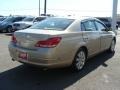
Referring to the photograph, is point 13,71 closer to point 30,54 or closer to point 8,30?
point 30,54

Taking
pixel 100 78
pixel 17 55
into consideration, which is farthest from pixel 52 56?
pixel 100 78

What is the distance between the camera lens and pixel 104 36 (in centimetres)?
880

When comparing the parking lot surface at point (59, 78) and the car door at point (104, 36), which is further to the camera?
the car door at point (104, 36)

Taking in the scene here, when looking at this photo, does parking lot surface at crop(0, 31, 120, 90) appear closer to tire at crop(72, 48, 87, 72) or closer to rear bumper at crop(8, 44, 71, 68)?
tire at crop(72, 48, 87, 72)

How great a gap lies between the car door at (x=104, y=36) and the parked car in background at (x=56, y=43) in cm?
65

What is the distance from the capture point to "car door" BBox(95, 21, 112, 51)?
8536 mm

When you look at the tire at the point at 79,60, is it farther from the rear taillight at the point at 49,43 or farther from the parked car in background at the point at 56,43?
the rear taillight at the point at 49,43

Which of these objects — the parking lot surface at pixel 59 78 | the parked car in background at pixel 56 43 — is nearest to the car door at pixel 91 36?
the parked car in background at pixel 56 43

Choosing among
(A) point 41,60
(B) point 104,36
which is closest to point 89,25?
(B) point 104,36

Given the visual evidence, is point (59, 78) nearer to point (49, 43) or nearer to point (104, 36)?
point (49, 43)

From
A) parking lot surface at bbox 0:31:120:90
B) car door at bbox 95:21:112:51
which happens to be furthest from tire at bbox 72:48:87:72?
car door at bbox 95:21:112:51

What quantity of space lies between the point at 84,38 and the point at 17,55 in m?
1.99

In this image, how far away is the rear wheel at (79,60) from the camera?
22.5ft

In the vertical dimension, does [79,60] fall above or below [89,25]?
below
